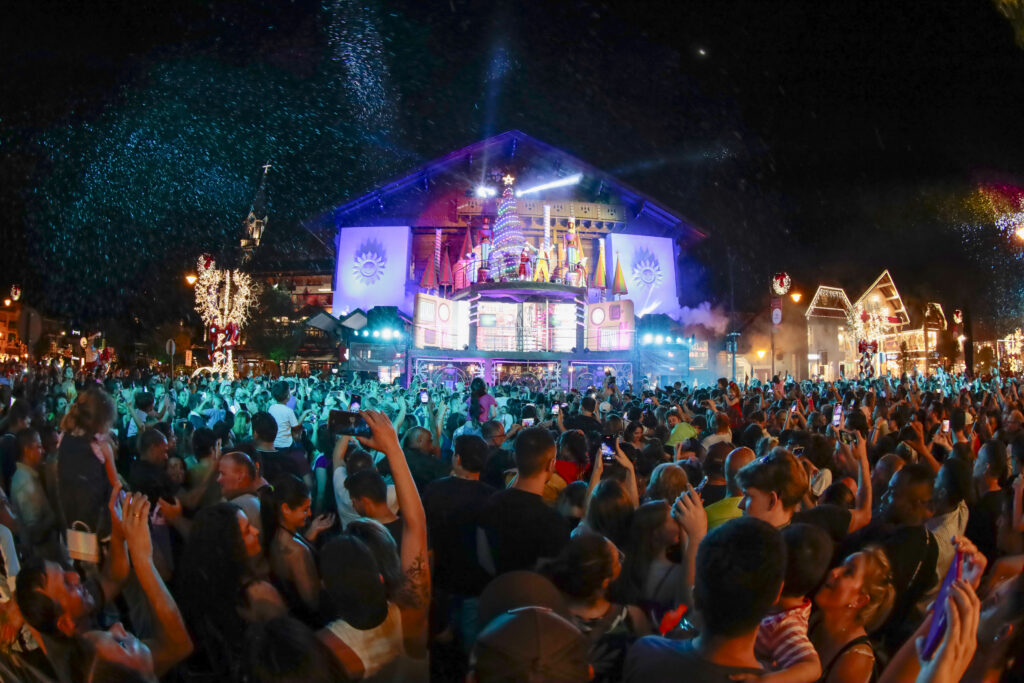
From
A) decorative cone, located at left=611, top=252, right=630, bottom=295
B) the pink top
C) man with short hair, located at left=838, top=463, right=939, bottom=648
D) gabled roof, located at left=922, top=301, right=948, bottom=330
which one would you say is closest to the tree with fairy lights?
decorative cone, located at left=611, top=252, right=630, bottom=295

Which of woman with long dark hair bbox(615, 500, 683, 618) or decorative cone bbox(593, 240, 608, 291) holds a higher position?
decorative cone bbox(593, 240, 608, 291)

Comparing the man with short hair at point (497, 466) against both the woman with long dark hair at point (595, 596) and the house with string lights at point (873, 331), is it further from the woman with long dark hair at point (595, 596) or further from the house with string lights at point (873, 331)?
the house with string lights at point (873, 331)

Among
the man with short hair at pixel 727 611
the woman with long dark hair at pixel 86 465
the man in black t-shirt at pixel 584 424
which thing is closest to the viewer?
the man with short hair at pixel 727 611

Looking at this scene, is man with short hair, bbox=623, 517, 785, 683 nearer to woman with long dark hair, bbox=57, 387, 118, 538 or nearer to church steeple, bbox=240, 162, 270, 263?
woman with long dark hair, bbox=57, 387, 118, 538

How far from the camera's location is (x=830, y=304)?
150ft

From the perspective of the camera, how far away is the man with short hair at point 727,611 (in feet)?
6.09

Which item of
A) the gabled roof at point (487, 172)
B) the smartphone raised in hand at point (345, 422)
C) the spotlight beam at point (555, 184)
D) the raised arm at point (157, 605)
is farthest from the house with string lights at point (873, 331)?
the raised arm at point (157, 605)

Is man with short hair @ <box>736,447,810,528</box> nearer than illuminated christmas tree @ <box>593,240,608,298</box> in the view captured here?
Yes

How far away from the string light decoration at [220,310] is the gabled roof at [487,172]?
5.72 meters

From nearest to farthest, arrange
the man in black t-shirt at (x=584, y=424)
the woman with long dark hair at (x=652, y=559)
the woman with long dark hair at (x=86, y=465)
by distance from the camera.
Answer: the woman with long dark hair at (x=652, y=559)
the woman with long dark hair at (x=86, y=465)
the man in black t-shirt at (x=584, y=424)

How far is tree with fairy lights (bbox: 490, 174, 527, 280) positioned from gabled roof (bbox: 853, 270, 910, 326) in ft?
92.5

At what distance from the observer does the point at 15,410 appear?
6254 mm

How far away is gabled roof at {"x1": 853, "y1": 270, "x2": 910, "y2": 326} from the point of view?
1874 inches

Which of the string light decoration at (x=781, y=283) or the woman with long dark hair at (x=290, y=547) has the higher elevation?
the string light decoration at (x=781, y=283)
